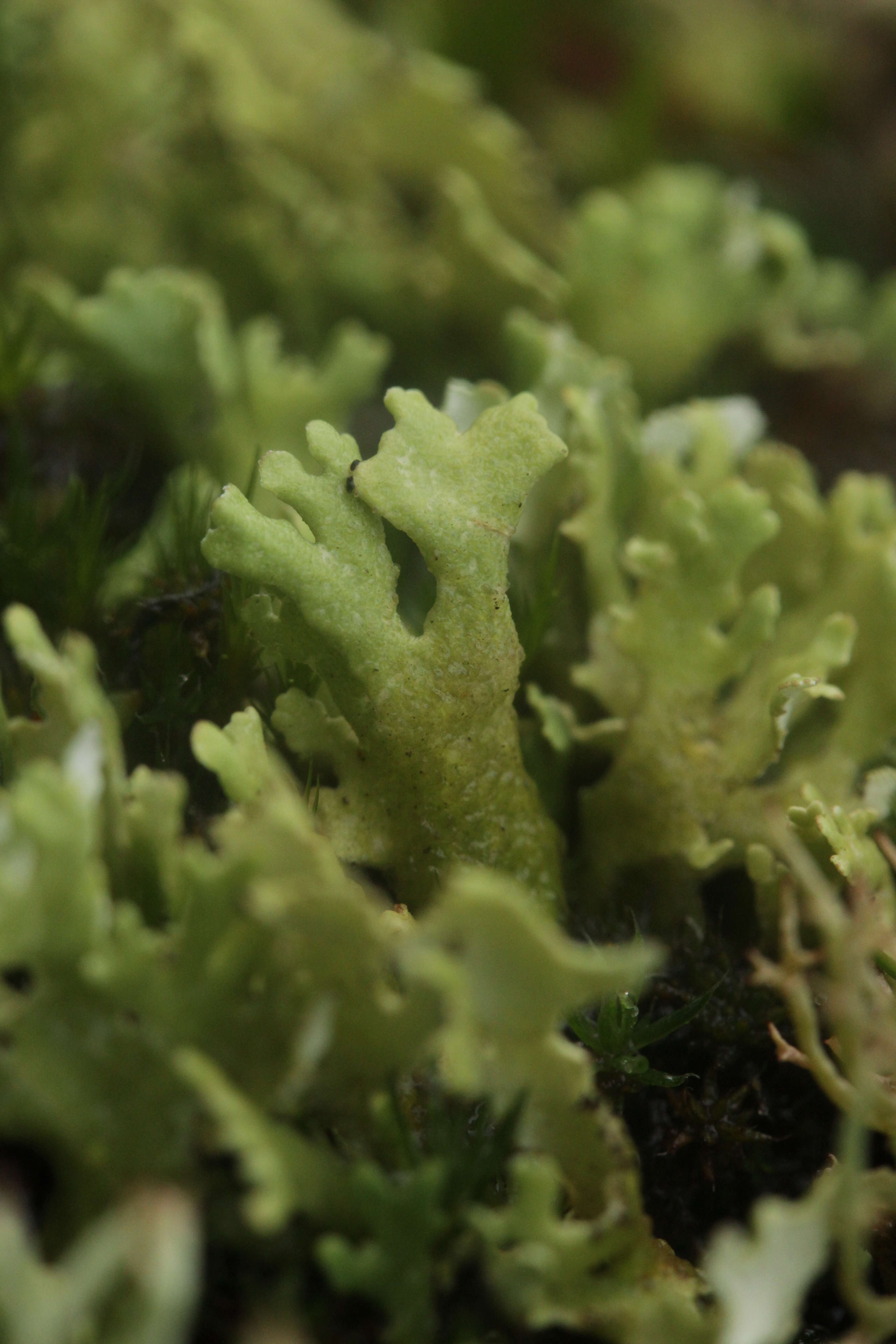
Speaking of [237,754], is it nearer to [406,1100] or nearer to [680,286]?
[406,1100]

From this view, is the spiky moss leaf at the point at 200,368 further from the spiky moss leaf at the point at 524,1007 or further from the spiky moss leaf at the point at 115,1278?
the spiky moss leaf at the point at 115,1278

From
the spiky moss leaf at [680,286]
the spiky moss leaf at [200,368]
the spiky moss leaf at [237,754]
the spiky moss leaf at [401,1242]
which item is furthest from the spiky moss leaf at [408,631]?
the spiky moss leaf at [680,286]

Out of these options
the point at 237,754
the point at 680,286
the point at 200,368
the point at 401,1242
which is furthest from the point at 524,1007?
the point at 680,286

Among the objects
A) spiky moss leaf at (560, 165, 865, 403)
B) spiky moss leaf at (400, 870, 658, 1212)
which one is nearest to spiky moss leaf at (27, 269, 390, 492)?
spiky moss leaf at (560, 165, 865, 403)

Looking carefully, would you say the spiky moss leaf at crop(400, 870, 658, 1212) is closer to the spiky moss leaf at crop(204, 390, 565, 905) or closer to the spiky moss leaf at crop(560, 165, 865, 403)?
the spiky moss leaf at crop(204, 390, 565, 905)

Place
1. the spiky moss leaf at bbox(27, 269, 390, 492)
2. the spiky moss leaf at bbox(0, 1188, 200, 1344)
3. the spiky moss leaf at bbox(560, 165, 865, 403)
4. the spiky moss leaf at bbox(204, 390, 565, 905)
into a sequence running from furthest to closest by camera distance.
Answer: the spiky moss leaf at bbox(560, 165, 865, 403)
the spiky moss leaf at bbox(27, 269, 390, 492)
the spiky moss leaf at bbox(204, 390, 565, 905)
the spiky moss leaf at bbox(0, 1188, 200, 1344)

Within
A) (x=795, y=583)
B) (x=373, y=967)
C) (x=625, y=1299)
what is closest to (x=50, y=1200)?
(x=373, y=967)

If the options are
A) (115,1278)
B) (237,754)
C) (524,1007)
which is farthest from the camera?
(237,754)

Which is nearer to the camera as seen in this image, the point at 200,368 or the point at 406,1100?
the point at 406,1100
